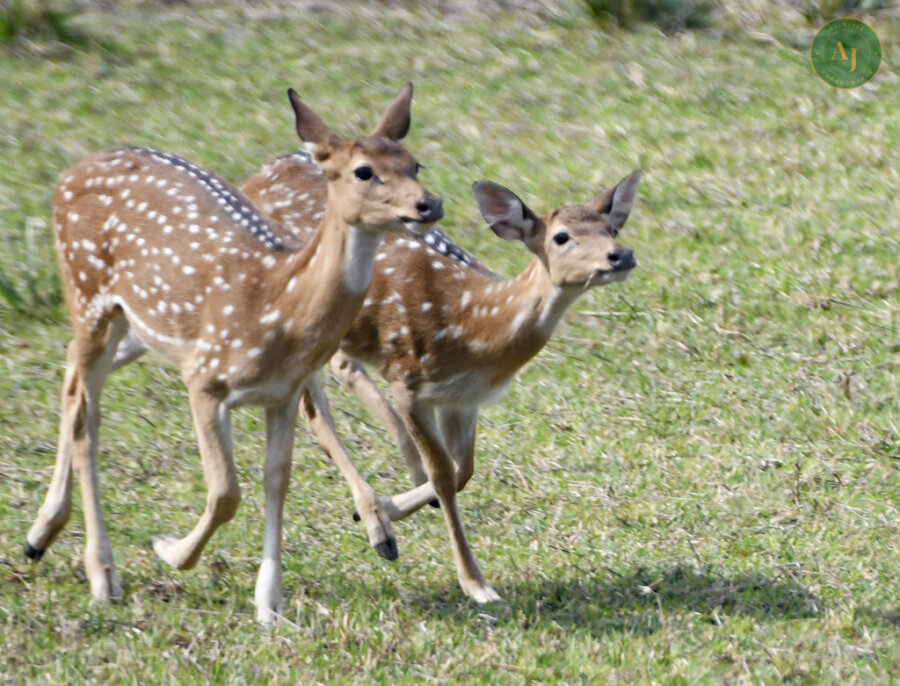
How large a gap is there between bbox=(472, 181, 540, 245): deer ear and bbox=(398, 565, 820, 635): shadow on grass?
4.76ft

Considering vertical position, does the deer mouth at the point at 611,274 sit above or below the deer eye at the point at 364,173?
below

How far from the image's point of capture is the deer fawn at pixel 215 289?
5465 millimetres

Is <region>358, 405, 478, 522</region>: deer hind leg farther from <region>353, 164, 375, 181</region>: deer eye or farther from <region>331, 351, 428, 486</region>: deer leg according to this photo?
<region>353, 164, 375, 181</region>: deer eye

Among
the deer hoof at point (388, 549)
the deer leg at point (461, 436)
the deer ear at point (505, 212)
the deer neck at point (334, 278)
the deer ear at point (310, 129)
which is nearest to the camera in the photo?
the deer neck at point (334, 278)

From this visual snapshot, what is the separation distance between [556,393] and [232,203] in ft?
9.03

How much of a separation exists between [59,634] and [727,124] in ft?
24.6

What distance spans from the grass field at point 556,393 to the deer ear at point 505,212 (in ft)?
4.66

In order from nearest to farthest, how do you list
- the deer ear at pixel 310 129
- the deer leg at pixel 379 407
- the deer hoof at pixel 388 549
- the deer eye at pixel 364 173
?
1. the deer eye at pixel 364 173
2. the deer ear at pixel 310 129
3. the deer hoof at pixel 388 549
4. the deer leg at pixel 379 407

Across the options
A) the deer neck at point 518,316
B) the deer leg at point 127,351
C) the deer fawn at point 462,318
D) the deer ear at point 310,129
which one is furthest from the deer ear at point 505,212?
the deer leg at point 127,351

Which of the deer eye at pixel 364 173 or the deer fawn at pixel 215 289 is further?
the deer fawn at pixel 215 289

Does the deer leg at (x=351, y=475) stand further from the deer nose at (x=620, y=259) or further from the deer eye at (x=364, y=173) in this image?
the deer nose at (x=620, y=259)

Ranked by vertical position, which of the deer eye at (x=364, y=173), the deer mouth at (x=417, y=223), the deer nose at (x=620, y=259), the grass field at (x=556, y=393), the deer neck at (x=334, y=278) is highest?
the deer eye at (x=364, y=173)

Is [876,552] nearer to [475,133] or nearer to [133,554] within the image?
[133,554]

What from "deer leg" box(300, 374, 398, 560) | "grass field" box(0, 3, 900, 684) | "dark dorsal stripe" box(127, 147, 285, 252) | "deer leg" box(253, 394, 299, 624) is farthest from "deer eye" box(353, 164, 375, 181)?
"grass field" box(0, 3, 900, 684)
